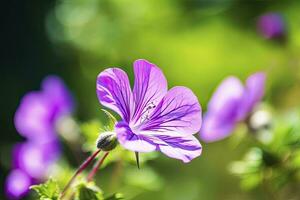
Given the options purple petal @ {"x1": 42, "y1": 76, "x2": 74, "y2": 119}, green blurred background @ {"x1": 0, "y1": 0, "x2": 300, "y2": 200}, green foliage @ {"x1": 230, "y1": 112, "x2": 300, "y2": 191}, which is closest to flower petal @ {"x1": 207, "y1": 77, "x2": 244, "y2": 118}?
green foliage @ {"x1": 230, "y1": 112, "x2": 300, "y2": 191}

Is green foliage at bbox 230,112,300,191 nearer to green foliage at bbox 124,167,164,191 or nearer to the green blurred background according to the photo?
green foliage at bbox 124,167,164,191

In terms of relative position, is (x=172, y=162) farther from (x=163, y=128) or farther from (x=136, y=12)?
(x=163, y=128)

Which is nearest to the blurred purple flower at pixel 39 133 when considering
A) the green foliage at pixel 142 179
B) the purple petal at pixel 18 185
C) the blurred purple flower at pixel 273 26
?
the purple petal at pixel 18 185

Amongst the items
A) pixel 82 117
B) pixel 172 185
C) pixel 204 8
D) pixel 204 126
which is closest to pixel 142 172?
pixel 204 126

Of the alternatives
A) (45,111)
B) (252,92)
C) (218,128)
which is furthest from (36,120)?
(252,92)

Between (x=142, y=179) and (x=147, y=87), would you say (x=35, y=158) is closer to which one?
(x=142, y=179)

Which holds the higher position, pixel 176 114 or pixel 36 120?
pixel 176 114

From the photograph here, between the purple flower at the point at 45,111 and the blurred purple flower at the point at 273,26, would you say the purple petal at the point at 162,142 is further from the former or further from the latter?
the blurred purple flower at the point at 273,26
